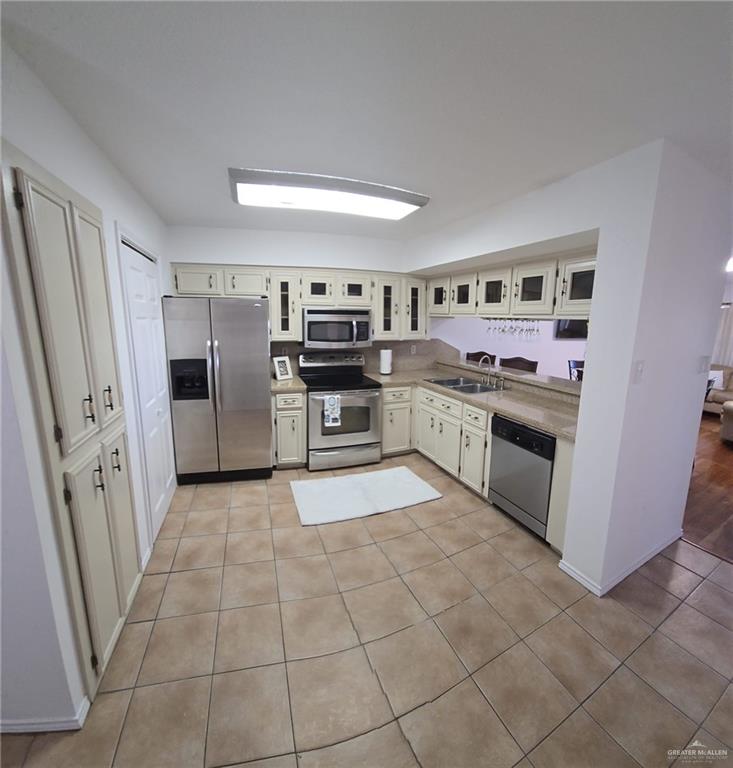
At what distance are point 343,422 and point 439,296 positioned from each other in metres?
1.92

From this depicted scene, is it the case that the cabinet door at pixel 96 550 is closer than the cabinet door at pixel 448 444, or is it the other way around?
the cabinet door at pixel 96 550

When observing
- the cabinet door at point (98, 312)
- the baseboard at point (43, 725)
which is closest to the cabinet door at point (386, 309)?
the cabinet door at point (98, 312)

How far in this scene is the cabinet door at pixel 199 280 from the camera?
137 inches

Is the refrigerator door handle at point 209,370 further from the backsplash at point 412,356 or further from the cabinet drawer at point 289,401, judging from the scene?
the backsplash at point 412,356

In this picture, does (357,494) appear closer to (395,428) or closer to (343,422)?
(343,422)

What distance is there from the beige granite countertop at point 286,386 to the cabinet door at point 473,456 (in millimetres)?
1722

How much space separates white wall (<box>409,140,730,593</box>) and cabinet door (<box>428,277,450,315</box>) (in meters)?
1.48

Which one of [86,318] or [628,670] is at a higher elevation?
[86,318]

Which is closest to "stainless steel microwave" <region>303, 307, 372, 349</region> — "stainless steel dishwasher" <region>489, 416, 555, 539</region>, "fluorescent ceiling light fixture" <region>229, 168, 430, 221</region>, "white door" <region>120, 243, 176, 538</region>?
A: "fluorescent ceiling light fixture" <region>229, 168, 430, 221</region>

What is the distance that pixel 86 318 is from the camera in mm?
1520

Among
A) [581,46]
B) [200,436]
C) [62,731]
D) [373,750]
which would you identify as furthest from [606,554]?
[200,436]

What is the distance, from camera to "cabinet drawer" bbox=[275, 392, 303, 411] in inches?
139

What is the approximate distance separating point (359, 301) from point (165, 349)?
206cm

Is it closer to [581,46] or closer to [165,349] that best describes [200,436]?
[165,349]
